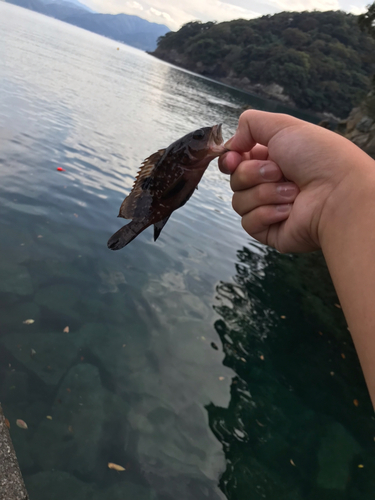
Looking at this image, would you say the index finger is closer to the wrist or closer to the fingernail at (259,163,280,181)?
the fingernail at (259,163,280,181)

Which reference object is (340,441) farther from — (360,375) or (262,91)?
(262,91)

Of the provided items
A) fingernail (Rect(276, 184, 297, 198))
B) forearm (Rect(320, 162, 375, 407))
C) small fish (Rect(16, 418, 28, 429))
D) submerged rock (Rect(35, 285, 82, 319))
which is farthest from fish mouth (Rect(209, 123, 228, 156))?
submerged rock (Rect(35, 285, 82, 319))

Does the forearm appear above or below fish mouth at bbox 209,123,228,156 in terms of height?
below

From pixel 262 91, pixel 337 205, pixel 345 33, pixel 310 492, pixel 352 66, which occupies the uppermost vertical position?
pixel 345 33

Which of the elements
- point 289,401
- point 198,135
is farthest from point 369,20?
point 198,135

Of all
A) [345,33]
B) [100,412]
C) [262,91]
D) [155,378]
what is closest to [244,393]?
[155,378]

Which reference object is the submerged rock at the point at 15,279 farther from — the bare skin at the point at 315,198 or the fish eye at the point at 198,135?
the fish eye at the point at 198,135
